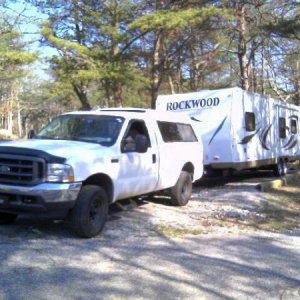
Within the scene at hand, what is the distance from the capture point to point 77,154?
7.63 metres

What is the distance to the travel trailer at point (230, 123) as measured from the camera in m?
14.8

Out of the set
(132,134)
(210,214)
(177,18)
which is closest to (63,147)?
(132,134)

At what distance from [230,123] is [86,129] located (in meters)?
6.68

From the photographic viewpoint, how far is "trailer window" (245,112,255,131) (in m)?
15.7

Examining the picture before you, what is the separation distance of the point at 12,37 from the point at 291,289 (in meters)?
24.6

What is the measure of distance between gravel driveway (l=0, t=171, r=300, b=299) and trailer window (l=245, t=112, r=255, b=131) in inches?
215

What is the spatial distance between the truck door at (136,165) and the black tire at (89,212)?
0.65 m

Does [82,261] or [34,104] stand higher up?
[34,104]

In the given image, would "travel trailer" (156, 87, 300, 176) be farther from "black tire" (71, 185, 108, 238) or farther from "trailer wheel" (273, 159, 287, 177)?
"black tire" (71, 185, 108, 238)

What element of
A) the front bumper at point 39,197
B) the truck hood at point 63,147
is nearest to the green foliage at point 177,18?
the truck hood at point 63,147

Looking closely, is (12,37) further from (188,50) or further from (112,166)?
(112,166)

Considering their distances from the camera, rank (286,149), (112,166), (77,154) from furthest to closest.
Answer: (286,149) < (112,166) < (77,154)

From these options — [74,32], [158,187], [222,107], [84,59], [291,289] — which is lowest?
[291,289]

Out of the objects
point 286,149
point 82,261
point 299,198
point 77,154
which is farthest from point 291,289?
point 286,149
